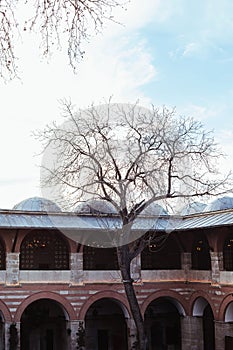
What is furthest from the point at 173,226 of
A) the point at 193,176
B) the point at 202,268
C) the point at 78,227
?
the point at 193,176

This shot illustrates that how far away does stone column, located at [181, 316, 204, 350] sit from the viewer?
22906 mm

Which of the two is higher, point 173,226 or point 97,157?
point 97,157

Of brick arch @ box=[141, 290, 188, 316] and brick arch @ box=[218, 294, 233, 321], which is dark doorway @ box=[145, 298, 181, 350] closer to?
brick arch @ box=[141, 290, 188, 316]

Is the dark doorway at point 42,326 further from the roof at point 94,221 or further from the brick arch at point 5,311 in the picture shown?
the roof at point 94,221

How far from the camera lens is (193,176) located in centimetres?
1645

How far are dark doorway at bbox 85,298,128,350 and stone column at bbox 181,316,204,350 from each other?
11.0 ft

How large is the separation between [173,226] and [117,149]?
845cm

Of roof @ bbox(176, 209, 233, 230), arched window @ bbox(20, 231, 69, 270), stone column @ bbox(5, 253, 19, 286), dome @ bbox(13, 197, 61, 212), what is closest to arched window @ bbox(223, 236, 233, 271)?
roof @ bbox(176, 209, 233, 230)

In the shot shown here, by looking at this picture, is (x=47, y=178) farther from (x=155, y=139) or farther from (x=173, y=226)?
(x=173, y=226)

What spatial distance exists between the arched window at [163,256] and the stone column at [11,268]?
608 cm

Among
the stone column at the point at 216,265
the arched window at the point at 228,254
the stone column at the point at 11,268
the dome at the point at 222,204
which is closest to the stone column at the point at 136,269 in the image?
the stone column at the point at 216,265

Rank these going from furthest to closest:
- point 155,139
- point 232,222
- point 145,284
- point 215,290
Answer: point 145,284, point 215,290, point 232,222, point 155,139

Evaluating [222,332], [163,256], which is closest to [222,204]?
[163,256]

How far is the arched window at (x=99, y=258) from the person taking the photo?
23328mm
